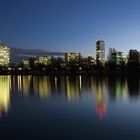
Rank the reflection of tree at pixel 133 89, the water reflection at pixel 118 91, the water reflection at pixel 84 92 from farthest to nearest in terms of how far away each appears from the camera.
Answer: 1. the reflection of tree at pixel 133 89
2. the water reflection at pixel 118 91
3. the water reflection at pixel 84 92

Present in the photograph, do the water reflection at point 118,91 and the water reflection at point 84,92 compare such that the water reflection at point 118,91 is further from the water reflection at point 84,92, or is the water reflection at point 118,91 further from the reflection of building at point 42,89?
the reflection of building at point 42,89

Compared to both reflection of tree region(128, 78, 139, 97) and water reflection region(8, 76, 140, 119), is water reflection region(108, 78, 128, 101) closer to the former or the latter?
water reflection region(8, 76, 140, 119)

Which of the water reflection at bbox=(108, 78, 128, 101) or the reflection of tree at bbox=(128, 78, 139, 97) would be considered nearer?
the water reflection at bbox=(108, 78, 128, 101)

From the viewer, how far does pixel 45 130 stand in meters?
17.2

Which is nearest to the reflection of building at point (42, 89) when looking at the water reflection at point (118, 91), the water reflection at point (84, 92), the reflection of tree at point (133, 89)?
the water reflection at point (84, 92)

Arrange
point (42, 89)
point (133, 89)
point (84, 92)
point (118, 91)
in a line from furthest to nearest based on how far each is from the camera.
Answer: point (42, 89)
point (133, 89)
point (84, 92)
point (118, 91)

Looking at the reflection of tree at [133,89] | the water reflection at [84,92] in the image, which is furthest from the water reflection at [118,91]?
the reflection of tree at [133,89]

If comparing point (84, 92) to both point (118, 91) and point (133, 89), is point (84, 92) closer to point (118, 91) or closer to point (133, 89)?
point (118, 91)

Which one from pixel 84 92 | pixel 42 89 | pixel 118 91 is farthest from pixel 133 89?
pixel 42 89

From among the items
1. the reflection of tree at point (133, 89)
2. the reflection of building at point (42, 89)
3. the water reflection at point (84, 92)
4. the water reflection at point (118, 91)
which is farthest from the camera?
the reflection of building at point (42, 89)

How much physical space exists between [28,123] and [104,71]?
143294mm

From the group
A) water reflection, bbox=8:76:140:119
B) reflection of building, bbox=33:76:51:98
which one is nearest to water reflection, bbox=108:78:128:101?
water reflection, bbox=8:76:140:119

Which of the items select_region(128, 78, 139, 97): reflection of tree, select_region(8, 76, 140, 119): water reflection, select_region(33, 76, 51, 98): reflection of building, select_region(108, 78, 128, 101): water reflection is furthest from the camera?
select_region(33, 76, 51, 98): reflection of building

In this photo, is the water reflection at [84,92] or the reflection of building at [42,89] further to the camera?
the reflection of building at [42,89]
